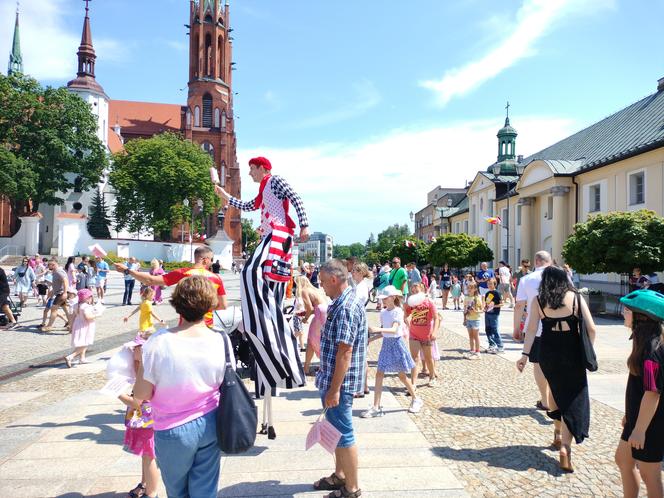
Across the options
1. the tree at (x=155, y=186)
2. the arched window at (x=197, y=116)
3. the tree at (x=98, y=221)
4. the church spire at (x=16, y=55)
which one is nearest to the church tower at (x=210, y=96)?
the arched window at (x=197, y=116)

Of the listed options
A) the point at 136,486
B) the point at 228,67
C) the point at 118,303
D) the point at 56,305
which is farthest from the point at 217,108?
the point at 136,486

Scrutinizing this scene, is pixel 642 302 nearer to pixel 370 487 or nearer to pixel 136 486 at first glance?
pixel 370 487

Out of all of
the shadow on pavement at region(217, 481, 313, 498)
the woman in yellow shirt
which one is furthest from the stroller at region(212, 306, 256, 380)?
the woman in yellow shirt

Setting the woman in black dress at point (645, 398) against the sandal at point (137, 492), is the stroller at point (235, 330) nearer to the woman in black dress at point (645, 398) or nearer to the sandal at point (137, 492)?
the sandal at point (137, 492)

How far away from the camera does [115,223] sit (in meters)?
58.3

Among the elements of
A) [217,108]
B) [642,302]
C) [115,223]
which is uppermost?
[217,108]

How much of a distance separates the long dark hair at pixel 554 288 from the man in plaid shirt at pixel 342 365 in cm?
186

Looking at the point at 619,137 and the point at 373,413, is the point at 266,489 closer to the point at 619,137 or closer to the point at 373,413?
the point at 373,413

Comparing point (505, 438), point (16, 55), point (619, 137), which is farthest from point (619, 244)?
point (16, 55)

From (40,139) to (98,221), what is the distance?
11.4 metres

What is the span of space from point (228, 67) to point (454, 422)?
253ft

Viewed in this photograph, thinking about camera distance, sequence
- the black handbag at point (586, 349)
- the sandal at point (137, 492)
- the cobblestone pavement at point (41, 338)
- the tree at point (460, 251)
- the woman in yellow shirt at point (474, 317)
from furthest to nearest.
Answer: the tree at point (460, 251), the woman in yellow shirt at point (474, 317), the cobblestone pavement at point (41, 338), the black handbag at point (586, 349), the sandal at point (137, 492)

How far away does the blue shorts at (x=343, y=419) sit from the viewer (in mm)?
3658

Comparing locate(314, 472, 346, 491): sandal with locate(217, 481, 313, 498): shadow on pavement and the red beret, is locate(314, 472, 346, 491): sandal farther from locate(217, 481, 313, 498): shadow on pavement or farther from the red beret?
the red beret
